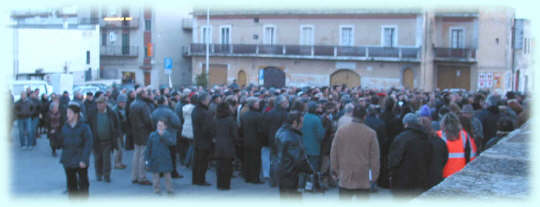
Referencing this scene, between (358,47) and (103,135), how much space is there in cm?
3018

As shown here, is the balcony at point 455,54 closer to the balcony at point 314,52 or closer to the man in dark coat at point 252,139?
the balcony at point 314,52

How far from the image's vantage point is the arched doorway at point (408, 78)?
3795 centimetres

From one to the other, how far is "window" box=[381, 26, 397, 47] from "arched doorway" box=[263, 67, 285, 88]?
7813 mm

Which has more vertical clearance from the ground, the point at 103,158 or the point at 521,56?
the point at 521,56

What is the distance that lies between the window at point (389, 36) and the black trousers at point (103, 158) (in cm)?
3006

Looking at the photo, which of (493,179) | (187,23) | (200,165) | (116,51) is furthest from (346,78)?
(493,179)

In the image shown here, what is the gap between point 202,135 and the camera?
34.2 ft

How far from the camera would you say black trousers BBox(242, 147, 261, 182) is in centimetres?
1093

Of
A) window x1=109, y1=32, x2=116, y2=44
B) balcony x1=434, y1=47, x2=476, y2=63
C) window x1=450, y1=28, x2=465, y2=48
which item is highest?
window x1=109, y1=32, x2=116, y2=44

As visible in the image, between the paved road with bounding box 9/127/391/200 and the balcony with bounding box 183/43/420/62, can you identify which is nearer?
the paved road with bounding box 9/127/391/200

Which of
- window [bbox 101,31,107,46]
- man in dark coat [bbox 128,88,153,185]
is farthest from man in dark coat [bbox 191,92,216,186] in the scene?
window [bbox 101,31,107,46]

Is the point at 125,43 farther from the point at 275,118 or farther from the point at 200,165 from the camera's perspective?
the point at 275,118

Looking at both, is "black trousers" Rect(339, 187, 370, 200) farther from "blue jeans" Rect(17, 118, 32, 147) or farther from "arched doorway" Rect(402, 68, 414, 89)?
"arched doorway" Rect(402, 68, 414, 89)

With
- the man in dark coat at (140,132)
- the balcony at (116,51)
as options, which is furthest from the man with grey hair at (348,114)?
the balcony at (116,51)
